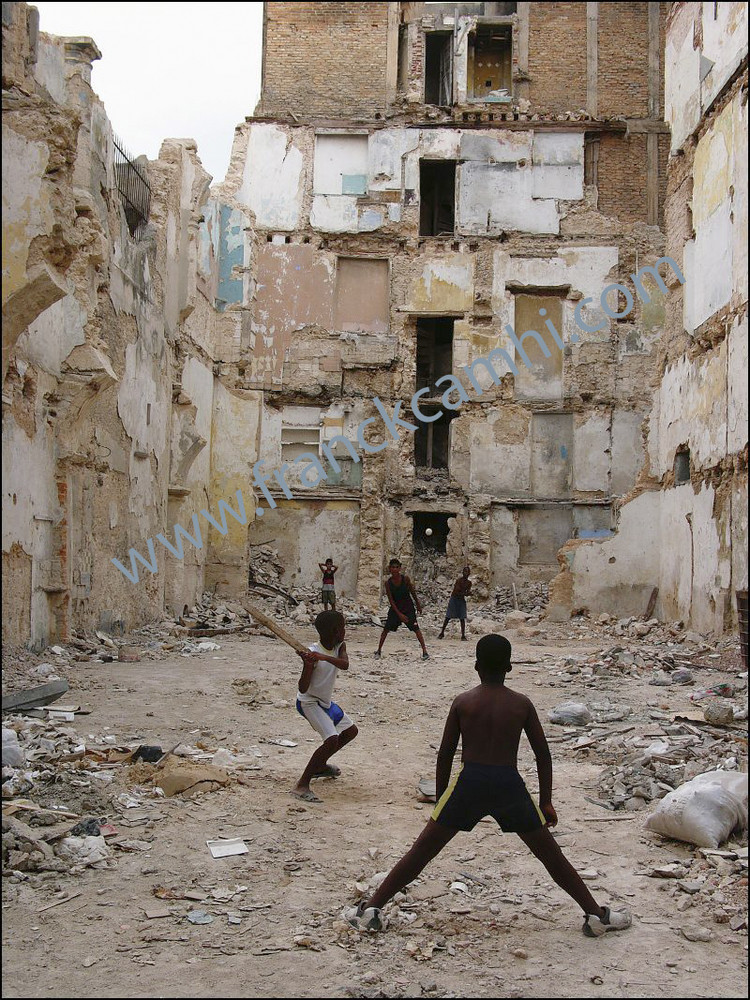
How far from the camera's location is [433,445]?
2523 centimetres

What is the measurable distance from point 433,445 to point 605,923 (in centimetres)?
2181

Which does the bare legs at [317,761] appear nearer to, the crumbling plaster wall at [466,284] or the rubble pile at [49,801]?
the rubble pile at [49,801]

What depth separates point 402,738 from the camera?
294 inches

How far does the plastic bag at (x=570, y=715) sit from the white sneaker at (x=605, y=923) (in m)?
4.16

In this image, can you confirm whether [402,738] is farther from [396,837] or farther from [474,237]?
[474,237]

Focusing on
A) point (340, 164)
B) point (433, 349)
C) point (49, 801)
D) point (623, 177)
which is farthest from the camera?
point (433, 349)

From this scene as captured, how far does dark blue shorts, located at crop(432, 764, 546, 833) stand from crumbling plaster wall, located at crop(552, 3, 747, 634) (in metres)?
8.83

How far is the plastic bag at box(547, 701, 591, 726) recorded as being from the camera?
7.84 m

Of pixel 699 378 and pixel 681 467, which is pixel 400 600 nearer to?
pixel 681 467

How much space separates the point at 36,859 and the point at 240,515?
612 inches

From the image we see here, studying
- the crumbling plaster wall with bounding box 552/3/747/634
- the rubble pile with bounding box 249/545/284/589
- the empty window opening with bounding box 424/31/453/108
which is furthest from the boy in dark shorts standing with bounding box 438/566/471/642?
the empty window opening with bounding box 424/31/453/108

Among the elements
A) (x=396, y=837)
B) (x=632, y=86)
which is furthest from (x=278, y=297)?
(x=396, y=837)

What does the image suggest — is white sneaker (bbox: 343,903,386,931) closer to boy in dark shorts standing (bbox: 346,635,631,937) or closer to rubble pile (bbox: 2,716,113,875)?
boy in dark shorts standing (bbox: 346,635,631,937)

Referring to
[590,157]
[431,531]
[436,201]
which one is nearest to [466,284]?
[436,201]
